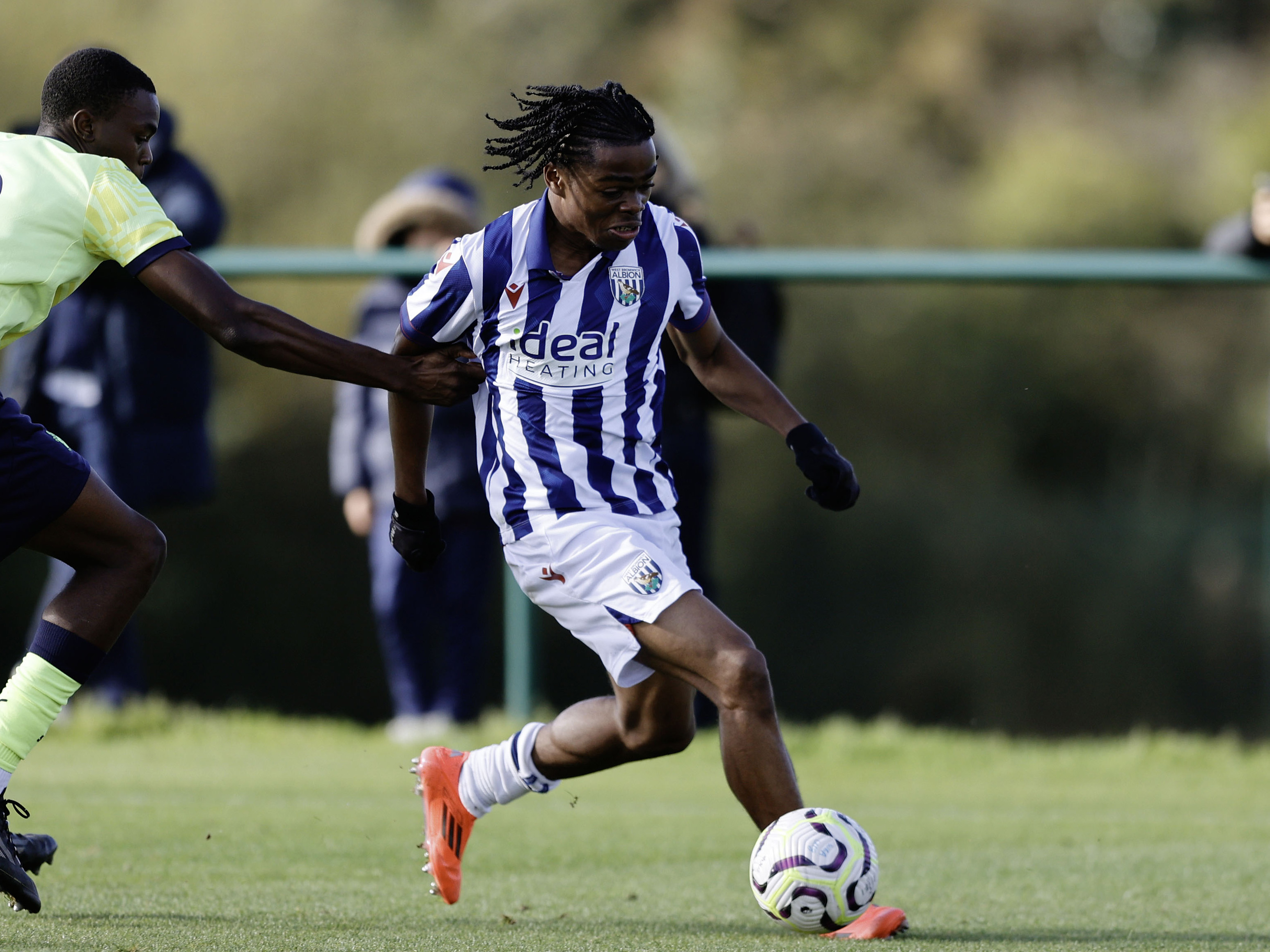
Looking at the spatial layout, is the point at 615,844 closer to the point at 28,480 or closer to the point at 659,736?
the point at 659,736

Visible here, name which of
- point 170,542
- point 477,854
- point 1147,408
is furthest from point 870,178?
point 477,854

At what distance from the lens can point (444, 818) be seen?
14.0 ft

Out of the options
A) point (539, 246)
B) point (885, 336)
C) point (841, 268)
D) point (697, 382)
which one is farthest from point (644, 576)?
point (885, 336)

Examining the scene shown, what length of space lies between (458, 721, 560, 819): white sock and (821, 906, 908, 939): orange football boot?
2.69 ft

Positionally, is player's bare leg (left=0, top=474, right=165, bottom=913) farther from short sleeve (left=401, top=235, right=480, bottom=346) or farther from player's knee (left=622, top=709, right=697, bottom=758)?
player's knee (left=622, top=709, right=697, bottom=758)

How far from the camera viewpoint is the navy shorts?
3674 millimetres

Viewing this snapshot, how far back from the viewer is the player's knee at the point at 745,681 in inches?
144

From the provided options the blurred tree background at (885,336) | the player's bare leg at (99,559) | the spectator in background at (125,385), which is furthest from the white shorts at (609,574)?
the blurred tree background at (885,336)

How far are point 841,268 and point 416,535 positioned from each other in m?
3.77

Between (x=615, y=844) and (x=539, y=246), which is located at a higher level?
(x=539, y=246)

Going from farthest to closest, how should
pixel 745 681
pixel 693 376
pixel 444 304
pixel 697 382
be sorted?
1. pixel 693 376
2. pixel 697 382
3. pixel 444 304
4. pixel 745 681

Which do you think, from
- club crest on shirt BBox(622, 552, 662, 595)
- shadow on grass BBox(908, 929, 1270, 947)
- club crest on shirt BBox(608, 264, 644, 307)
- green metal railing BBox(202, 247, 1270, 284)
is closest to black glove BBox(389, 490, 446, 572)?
club crest on shirt BBox(622, 552, 662, 595)

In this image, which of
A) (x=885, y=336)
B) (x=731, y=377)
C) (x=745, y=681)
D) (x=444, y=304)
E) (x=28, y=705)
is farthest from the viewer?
(x=885, y=336)

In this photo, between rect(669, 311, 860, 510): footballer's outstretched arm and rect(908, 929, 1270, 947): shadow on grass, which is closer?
rect(908, 929, 1270, 947): shadow on grass
